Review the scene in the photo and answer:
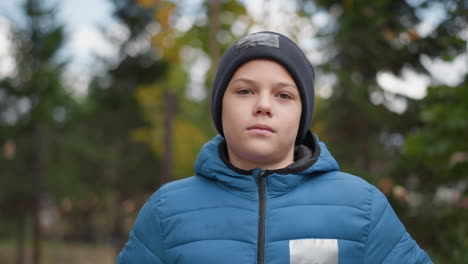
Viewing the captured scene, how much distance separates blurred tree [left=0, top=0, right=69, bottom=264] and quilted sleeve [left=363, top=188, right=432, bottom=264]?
693 inches

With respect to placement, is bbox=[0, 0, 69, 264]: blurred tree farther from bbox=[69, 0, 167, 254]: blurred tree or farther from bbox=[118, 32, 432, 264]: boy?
bbox=[118, 32, 432, 264]: boy

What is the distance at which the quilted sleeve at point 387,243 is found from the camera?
219 centimetres

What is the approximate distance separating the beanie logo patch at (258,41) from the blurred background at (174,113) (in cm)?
241

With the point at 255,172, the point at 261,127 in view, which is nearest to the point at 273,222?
Answer: the point at 255,172

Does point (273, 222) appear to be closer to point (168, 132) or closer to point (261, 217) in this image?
point (261, 217)

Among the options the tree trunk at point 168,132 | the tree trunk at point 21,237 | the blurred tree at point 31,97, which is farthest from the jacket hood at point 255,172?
the tree trunk at point 21,237

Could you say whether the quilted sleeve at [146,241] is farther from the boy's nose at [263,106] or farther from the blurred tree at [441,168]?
the blurred tree at [441,168]

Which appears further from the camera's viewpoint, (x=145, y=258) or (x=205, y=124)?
(x=205, y=124)

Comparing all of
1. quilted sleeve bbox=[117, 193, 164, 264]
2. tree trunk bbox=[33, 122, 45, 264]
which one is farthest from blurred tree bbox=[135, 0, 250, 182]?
quilted sleeve bbox=[117, 193, 164, 264]

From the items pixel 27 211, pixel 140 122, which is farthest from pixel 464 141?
pixel 27 211

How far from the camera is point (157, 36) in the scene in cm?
1516

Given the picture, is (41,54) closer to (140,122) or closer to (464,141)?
(140,122)

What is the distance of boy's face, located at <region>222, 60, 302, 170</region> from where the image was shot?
2.23 m

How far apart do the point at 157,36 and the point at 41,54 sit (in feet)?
23.3
